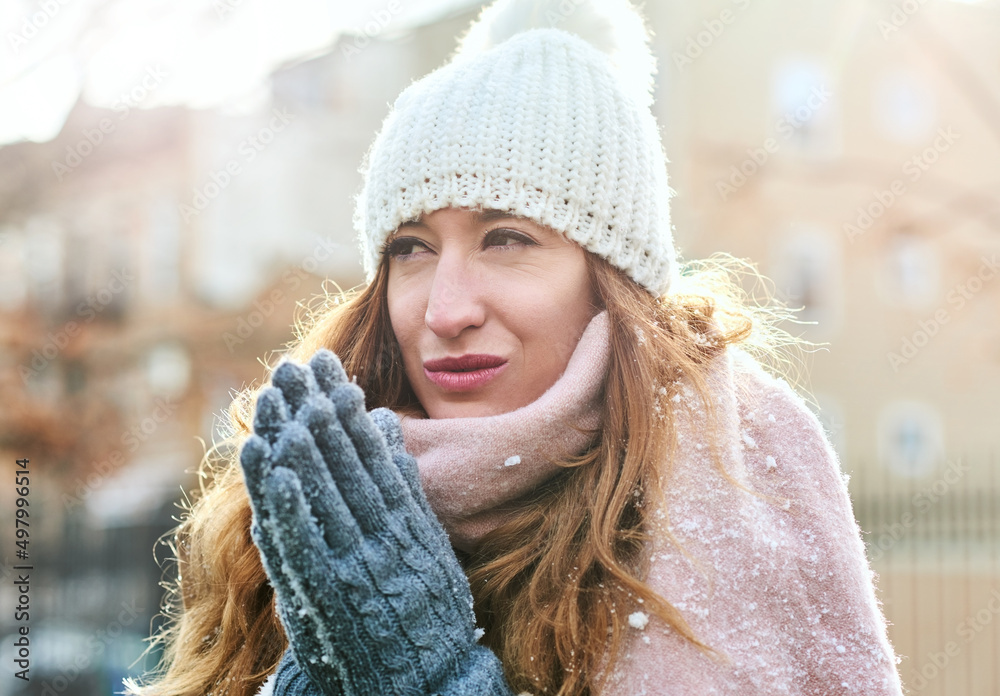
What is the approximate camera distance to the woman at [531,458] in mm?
1511

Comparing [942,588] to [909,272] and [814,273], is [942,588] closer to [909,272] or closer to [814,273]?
[814,273]

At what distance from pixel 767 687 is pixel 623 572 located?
0.33 m

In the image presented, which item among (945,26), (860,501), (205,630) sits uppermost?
(945,26)

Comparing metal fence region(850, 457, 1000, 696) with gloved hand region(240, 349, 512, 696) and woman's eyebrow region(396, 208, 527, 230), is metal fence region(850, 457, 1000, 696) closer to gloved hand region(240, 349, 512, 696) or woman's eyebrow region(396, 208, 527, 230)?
woman's eyebrow region(396, 208, 527, 230)

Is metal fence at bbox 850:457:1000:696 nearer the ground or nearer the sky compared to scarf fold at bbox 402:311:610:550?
nearer the ground

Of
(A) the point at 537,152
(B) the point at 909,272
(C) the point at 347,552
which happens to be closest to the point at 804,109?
(B) the point at 909,272

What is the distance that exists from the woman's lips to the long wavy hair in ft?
0.75

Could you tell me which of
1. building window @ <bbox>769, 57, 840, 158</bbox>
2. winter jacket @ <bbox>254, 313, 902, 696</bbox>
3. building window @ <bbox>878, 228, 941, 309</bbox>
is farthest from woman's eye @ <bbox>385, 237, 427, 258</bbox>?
building window @ <bbox>878, 228, 941, 309</bbox>

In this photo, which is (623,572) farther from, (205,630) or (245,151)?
(245,151)

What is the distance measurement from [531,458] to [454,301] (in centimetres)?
40

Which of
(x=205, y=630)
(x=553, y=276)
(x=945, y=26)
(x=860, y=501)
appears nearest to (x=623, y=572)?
(x=553, y=276)

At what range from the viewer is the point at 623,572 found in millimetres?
1658

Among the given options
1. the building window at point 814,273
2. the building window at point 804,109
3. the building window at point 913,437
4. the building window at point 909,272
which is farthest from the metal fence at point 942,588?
the building window at point 804,109

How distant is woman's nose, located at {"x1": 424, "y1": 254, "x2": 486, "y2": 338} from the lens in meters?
1.92
